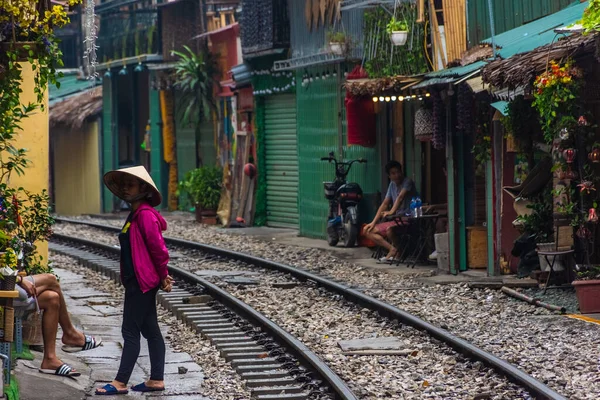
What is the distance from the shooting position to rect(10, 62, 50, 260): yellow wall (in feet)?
48.1

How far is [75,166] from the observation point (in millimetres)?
41781

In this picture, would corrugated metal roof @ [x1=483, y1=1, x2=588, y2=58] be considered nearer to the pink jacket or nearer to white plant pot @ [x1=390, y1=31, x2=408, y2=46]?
white plant pot @ [x1=390, y1=31, x2=408, y2=46]

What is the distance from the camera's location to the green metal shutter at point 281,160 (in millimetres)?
28000

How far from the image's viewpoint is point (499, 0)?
59.2ft

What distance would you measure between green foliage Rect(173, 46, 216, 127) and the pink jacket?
957 inches

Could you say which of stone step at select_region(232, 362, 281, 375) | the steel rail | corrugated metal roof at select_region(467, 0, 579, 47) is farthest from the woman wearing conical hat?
corrugated metal roof at select_region(467, 0, 579, 47)

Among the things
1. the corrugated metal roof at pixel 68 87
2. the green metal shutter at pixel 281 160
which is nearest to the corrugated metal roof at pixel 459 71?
the green metal shutter at pixel 281 160

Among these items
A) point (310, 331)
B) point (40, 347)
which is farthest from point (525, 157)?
point (40, 347)

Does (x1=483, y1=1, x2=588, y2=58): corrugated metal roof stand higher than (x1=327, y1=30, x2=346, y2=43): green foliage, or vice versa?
(x1=327, y1=30, x2=346, y2=43): green foliage

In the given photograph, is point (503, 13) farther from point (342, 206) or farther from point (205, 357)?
point (205, 357)

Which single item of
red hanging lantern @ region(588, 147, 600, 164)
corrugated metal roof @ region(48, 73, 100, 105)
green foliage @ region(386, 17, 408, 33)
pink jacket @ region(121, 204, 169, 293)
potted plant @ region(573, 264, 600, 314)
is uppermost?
corrugated metal roof @ region(48, 73, 100, 105)

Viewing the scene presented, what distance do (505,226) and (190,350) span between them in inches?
226

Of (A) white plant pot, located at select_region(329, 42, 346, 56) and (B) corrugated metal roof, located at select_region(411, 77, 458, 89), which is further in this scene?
(A) white plant pot, located at select_region(329, 42, 346, 56)

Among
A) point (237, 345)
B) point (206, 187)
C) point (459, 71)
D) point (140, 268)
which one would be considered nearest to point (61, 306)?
point (140, 268)
